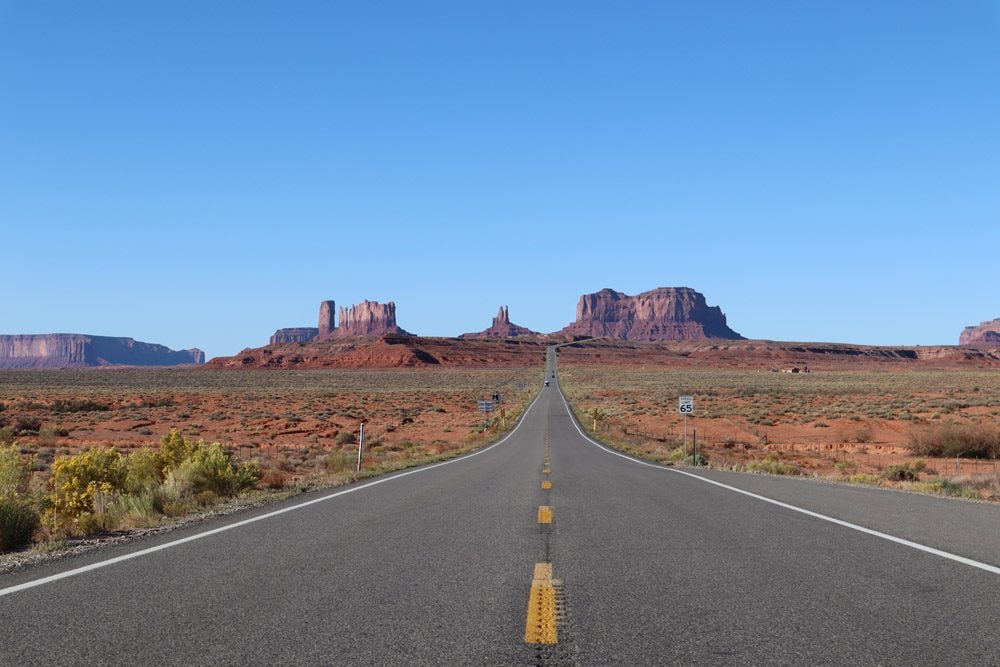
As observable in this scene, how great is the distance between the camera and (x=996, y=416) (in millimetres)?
43938

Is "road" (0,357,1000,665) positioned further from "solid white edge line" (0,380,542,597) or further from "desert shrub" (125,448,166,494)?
"desert shrub" (125,448,166,494)

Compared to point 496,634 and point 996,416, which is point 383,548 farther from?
point 996,416

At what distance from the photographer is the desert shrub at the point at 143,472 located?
526 inches

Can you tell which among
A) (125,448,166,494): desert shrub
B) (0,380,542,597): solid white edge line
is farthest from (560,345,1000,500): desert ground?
(125,448,166,494): desert shrub

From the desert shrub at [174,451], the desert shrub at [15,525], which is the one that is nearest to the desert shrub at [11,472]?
the desert shrub at [15,525]

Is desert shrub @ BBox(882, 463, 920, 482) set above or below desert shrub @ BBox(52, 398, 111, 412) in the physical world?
below

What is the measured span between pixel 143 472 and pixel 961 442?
28.4 meters

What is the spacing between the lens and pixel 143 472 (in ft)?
48.1

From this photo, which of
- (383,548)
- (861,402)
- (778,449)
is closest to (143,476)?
(383,548)

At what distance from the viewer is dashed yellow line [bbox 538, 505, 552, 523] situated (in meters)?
9.69

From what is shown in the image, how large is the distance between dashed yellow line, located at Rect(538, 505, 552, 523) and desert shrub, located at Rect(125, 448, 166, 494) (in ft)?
21.4

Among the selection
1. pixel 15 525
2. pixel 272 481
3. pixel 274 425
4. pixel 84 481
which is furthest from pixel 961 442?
pixel 274 425

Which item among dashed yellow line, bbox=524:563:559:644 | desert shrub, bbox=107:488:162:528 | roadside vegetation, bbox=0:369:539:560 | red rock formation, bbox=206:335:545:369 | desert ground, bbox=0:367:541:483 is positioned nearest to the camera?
dashed yellow line, bbox=524:563:559:644

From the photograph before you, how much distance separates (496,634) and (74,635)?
2.51 metres
